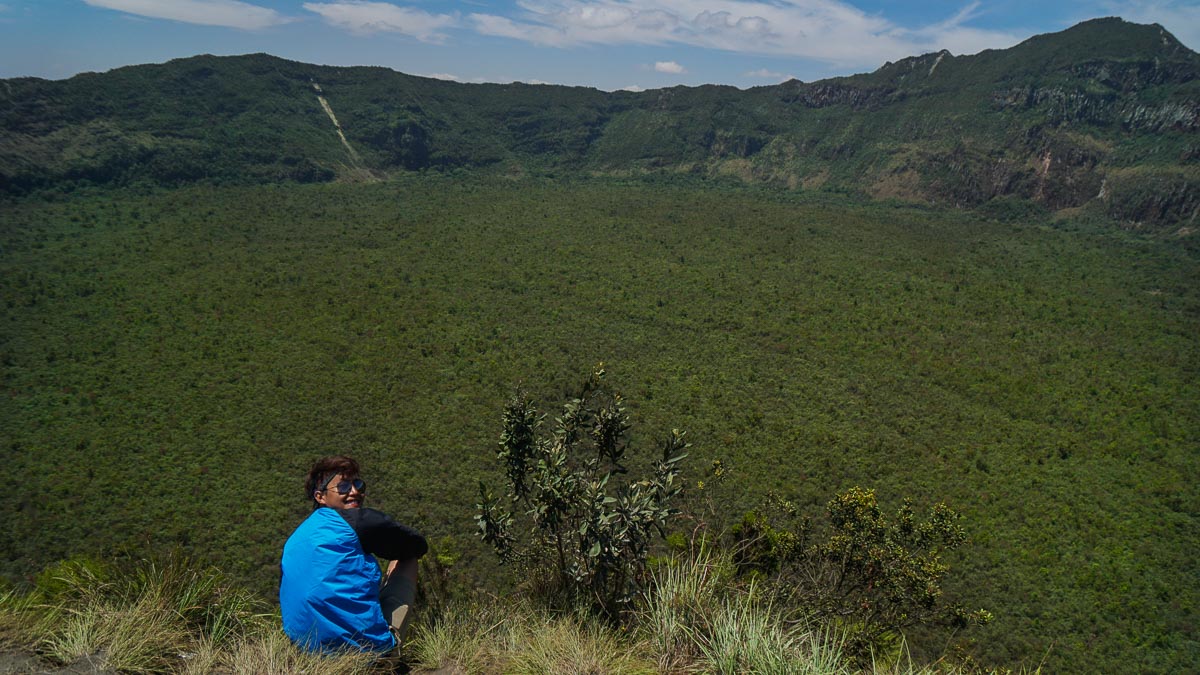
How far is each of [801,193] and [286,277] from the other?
212 feet

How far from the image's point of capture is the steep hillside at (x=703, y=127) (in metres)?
58.7

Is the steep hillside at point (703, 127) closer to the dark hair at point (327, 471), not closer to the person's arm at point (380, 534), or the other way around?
the dark hair at point (327, 471)

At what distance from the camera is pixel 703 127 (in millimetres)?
99562

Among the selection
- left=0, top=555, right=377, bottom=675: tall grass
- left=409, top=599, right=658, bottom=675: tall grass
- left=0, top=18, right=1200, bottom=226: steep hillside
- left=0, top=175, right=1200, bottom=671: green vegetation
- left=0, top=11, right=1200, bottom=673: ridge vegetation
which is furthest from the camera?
left=0, top=18, right=1200, bottom=226: steep hillside

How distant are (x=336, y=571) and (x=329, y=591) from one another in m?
0.12

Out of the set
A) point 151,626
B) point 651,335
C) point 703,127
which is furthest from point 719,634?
point 703,127

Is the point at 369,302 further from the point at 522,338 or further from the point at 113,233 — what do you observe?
the point at 113,233

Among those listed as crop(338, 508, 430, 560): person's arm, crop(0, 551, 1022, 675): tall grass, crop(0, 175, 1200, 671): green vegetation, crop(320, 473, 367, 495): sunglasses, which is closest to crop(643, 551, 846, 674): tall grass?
crop(0, 551, 1022, 675): tall grass

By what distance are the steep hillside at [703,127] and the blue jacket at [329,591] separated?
60.5 meters

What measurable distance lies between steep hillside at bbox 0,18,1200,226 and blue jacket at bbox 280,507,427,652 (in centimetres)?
6053

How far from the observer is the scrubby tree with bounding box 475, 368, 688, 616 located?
453 cm

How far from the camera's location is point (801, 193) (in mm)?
78875

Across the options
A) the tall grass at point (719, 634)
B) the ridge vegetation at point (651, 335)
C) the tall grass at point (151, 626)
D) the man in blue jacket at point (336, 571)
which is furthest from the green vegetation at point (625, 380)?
the man in blue jacket at point (336, 571)

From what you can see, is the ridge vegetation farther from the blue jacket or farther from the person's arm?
the blue jacket
